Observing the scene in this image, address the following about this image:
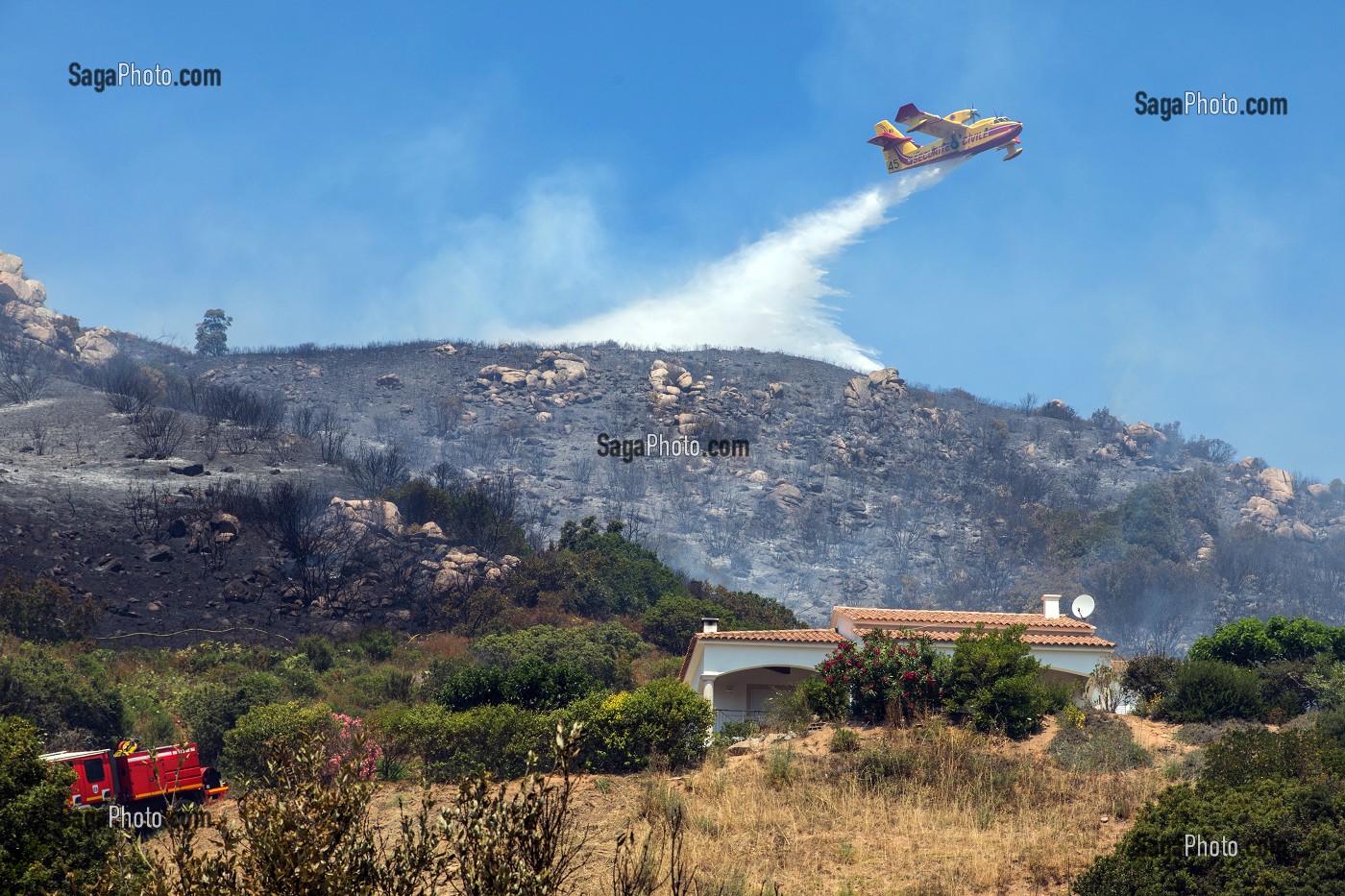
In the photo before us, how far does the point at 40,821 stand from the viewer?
11852 mm

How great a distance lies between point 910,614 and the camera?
31.3 m

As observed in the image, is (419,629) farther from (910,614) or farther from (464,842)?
(464,842)

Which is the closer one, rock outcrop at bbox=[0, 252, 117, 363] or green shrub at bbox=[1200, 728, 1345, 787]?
green shrub at bbox=[1200, 728, 1345, 787]

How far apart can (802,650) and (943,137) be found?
62711 mm

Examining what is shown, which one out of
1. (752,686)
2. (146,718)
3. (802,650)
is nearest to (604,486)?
(146,718)

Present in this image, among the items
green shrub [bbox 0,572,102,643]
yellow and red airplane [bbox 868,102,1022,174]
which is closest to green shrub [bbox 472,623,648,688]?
green shrub [bbox 0,572,102,643]

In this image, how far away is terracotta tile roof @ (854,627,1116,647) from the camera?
1120 inches

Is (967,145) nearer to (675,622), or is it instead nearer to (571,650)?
(675,622)

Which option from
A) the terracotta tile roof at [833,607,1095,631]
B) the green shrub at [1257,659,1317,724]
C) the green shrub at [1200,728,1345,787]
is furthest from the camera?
the terracotta tile roof at [833,607,1095,631]

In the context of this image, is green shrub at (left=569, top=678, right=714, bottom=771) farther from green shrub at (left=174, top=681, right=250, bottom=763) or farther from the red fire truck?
green shrub at (left=174, top=681, right=250, bottom=763)

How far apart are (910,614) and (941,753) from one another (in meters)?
11.5

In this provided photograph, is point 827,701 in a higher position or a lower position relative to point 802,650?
lower

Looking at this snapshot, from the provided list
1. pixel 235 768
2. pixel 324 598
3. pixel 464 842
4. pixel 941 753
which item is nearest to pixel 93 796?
pixel 235 768

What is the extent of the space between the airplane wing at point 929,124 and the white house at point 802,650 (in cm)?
5747
